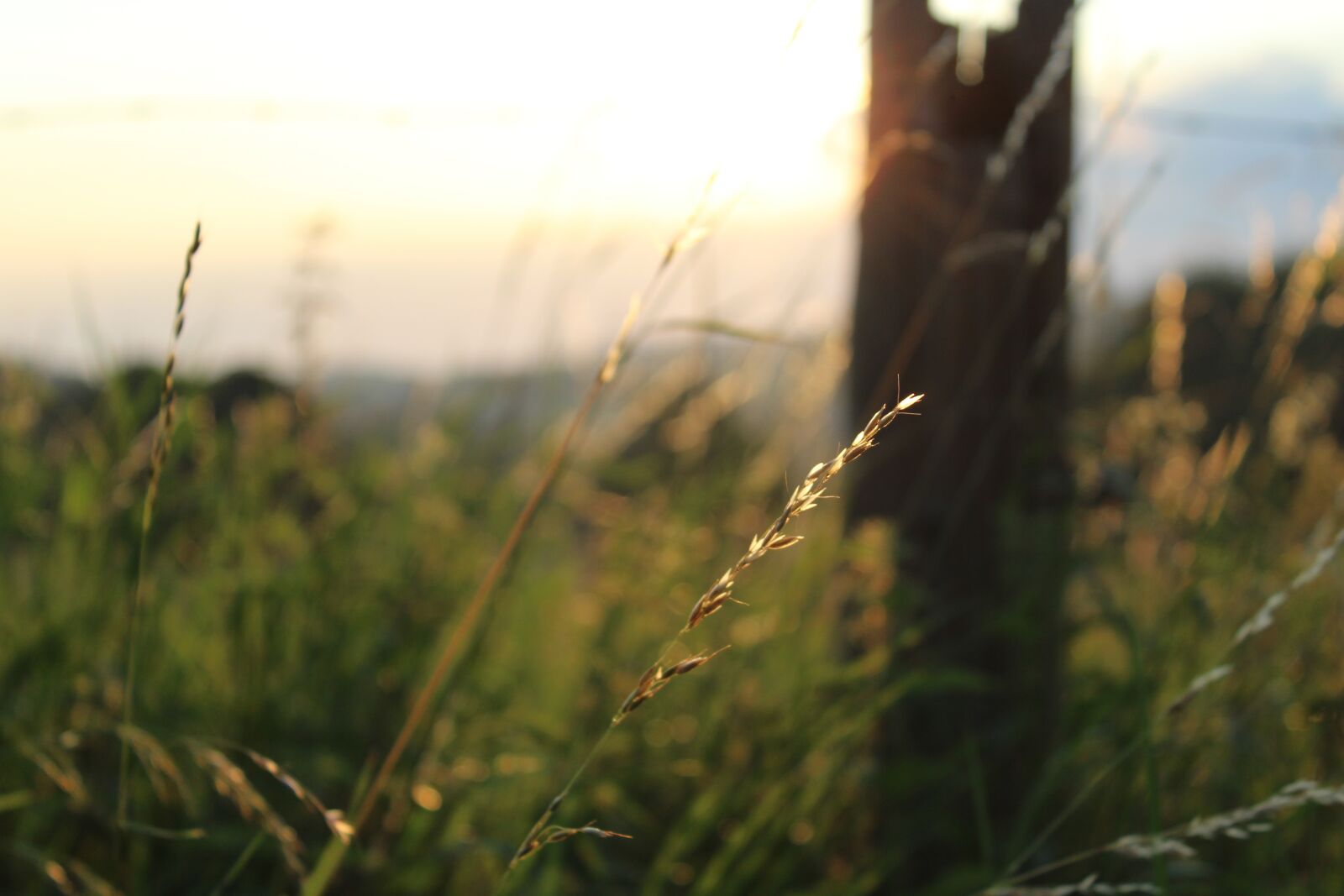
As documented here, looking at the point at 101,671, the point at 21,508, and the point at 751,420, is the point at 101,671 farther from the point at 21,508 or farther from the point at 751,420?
the point at 751,420

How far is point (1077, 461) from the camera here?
1768 mm

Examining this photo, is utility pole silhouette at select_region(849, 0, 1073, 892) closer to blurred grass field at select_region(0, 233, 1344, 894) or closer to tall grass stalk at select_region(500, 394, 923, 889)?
blurred grass field at select_region(0, 233, 1344, 894)

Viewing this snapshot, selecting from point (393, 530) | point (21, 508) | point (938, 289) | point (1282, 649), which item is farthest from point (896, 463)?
point (21, 508)

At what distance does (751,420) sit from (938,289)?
1.95 ft

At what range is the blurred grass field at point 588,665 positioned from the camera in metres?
1.38

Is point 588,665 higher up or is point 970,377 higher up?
point 970,377

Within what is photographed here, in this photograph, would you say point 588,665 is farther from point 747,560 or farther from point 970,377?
point 747,560

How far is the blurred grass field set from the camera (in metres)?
1.38

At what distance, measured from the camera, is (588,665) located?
171cm

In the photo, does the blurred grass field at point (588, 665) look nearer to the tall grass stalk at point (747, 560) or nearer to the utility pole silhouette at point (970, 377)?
the utility pole silhouette at point (970, 377)

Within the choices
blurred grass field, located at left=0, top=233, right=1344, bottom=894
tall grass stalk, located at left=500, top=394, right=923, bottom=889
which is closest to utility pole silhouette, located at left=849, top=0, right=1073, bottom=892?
blurred grass field, located at left=0, top=233, right=1344, bottom=894

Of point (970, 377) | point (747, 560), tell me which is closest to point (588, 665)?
point (970, 377)

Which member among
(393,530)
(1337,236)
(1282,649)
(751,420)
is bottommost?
(1282,649)

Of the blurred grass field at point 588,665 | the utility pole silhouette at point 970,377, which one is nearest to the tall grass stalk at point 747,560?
the blurred grass field at point 588,665
